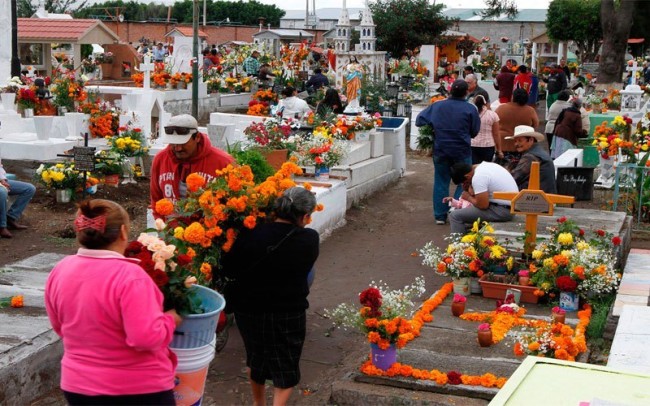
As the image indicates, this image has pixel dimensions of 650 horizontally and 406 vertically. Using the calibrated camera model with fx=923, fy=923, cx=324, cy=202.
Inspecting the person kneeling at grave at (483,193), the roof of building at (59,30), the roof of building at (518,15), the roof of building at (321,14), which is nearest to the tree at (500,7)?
the roof of building at (59,30)

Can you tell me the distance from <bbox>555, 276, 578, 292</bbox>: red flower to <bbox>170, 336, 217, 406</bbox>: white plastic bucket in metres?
3.73

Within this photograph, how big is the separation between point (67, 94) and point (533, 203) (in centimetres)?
958

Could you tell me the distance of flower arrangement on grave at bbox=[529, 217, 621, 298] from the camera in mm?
7359

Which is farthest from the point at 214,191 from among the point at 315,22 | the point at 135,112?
the point at 315,22

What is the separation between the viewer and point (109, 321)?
368cm

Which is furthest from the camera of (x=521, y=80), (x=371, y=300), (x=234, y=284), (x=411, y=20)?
(x=411, y=20)

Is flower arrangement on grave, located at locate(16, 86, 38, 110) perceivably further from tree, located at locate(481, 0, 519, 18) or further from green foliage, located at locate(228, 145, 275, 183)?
tree, located at locate(481, 0, 519, 18)

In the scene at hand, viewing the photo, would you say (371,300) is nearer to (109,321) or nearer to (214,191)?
(214,191)

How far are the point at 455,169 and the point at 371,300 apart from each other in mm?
3625

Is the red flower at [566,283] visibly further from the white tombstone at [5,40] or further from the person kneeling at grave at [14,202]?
the white tombstone at [5,40]

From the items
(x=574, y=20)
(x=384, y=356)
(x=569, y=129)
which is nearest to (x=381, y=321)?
(x=384, y=356)

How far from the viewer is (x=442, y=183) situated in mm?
11383

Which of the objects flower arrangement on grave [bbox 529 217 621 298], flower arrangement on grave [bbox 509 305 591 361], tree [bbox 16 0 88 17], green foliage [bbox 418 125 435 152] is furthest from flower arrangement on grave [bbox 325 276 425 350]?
tree [bbox 16 0 88 17]

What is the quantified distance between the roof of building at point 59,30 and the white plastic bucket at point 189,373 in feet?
61.4
